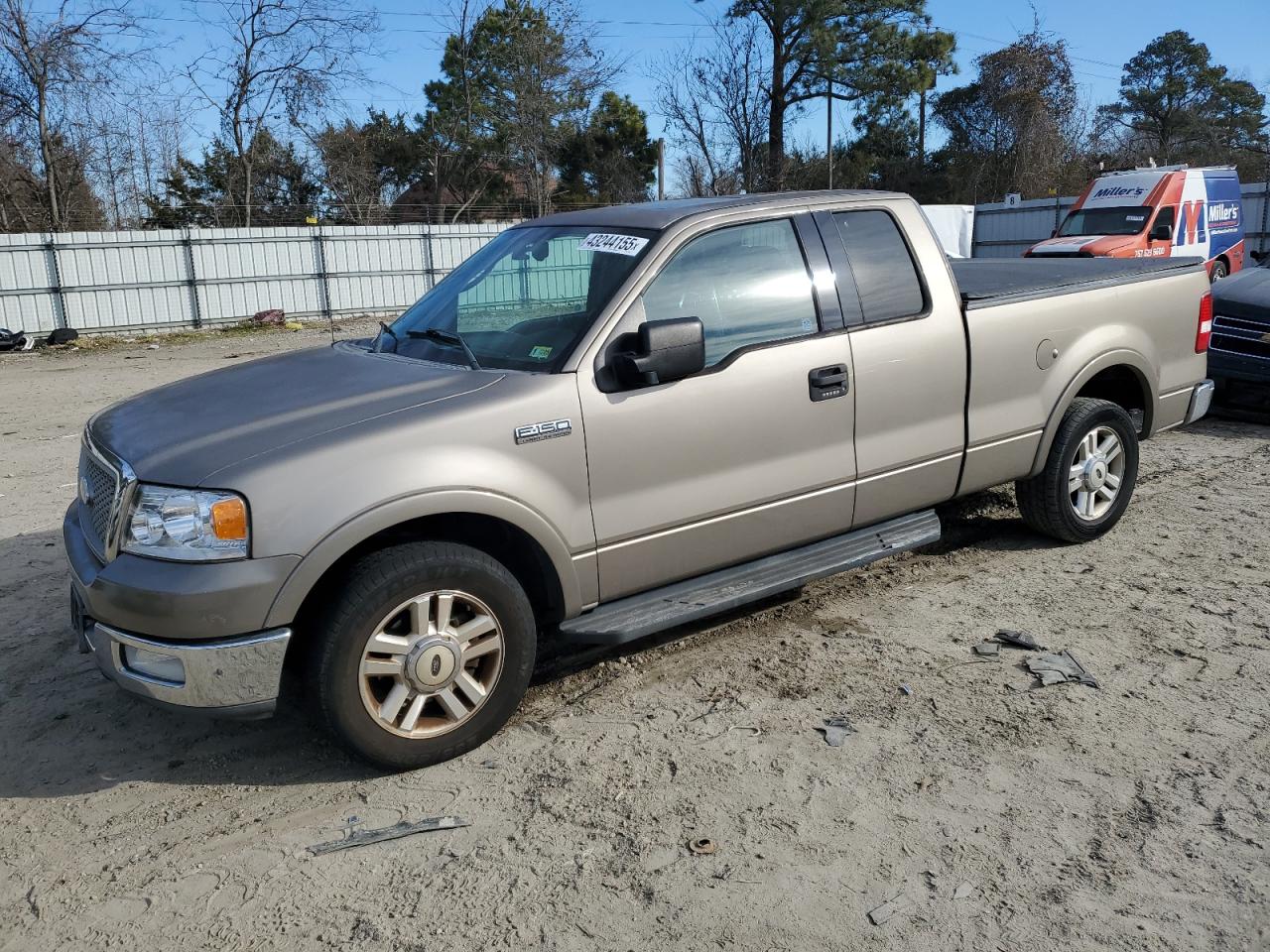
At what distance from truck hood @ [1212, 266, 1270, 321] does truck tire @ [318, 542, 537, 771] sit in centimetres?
736

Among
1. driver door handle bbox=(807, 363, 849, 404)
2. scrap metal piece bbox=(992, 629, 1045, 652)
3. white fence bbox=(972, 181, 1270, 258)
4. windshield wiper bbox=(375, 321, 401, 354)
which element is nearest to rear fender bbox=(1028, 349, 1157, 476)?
scrap metal piece bbox=(992, 629, 1045, 652)

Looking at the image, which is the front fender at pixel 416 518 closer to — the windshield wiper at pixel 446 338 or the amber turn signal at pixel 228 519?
the amber turn signal at pixel 228 519

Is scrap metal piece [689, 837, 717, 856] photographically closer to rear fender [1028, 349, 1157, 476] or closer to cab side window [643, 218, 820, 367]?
cab side window [643, 218, 820, 367]

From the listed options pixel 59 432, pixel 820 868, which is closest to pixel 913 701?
pixel 820 868

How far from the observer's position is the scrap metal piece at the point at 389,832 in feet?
10.2

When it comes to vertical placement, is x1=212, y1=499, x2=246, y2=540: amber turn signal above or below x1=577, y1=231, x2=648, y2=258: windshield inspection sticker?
below

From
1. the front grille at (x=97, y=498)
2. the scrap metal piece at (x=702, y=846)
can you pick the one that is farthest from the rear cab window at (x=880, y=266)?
the front grille at (x=97, y=498)

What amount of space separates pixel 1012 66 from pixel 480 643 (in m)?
42.1

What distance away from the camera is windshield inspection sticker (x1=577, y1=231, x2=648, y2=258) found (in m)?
3.99

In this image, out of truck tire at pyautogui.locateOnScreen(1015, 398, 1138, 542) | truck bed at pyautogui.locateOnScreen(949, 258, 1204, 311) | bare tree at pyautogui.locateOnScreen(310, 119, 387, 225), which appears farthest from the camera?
bare tree at pyautogui.locateOnScreen(310, 119, 387, 225)

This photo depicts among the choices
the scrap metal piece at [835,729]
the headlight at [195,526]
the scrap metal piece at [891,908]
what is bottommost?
the scrap metal piece at [891,908]

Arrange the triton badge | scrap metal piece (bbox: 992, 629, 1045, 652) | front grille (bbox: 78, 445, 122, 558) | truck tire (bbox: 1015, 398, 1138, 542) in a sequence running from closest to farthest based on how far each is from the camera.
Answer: front grille (bbox: 78, 445, 122, 558) → the triton badge → scrap metal piece (bbox: 992, 629, 1045, 652) → truck tire (bbox: 1015, 398, 1138, 542)

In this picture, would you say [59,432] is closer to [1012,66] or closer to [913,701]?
[913,701]

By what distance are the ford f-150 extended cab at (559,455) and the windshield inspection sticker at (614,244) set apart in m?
0.02
